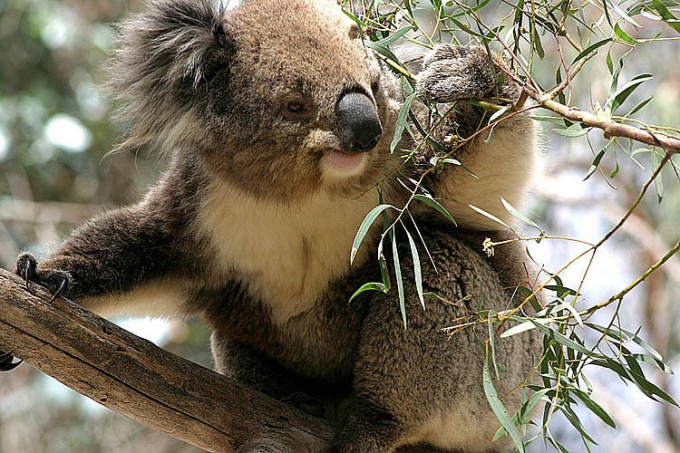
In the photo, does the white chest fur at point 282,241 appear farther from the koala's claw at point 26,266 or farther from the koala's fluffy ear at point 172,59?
the koala's claw at point 26,266

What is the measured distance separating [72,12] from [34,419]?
3.49 m

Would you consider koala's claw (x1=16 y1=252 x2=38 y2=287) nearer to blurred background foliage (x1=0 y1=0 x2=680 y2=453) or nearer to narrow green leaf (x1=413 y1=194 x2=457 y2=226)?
narrow green leaf (x1=413 y1=194 x2=457 y2=226)

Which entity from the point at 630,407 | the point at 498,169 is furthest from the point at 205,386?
the point at 630,407

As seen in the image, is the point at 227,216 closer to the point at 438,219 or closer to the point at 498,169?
the point at 438,219

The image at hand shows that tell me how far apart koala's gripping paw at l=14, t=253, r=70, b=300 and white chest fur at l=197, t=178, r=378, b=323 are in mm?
565

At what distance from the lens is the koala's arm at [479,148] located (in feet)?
7.36

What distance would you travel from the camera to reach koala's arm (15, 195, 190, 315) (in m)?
2.65

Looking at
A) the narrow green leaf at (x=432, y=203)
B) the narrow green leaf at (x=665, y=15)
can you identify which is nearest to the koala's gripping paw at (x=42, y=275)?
the narrow green leaf at (x=432, y=203)

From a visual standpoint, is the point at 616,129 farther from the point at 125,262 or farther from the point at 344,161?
the point at 125,262

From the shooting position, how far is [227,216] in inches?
111

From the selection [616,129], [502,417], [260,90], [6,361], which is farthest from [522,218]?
[6,361]

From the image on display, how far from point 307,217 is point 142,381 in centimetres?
79

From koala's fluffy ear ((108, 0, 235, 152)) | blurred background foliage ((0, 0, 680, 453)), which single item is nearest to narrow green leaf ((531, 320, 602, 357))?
koala's fluffy ear ((108, 0, 235, 152))

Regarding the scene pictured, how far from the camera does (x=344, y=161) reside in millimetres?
2371
